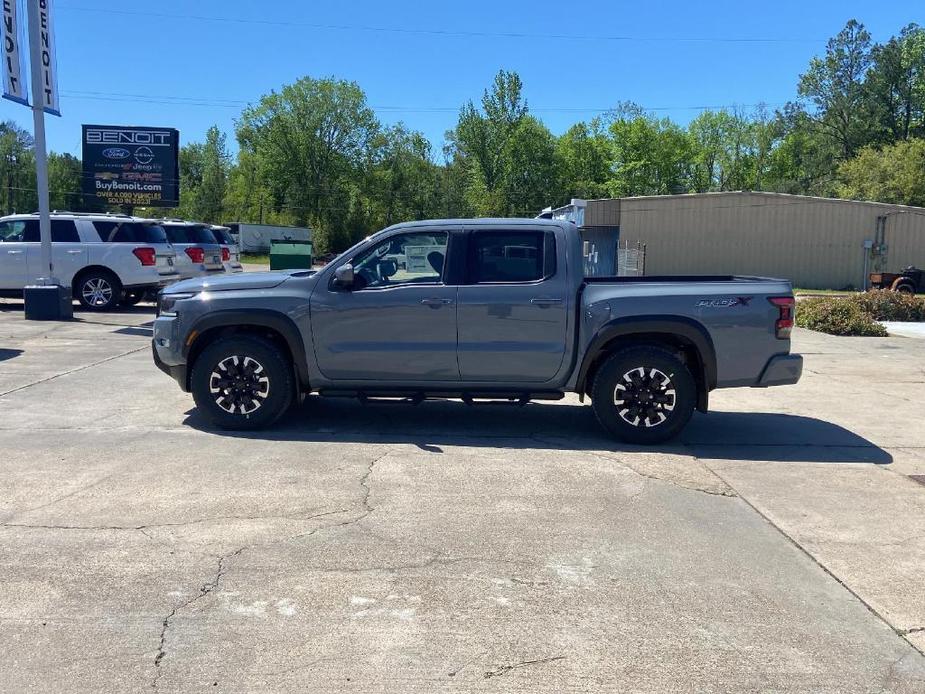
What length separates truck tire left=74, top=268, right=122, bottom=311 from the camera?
17.5 m

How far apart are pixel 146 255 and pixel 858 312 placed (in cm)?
1500

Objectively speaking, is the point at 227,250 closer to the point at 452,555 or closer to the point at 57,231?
the point at 57,231

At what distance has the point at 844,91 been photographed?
6669 centimetres

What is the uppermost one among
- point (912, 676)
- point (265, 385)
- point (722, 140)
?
point (722, 140)

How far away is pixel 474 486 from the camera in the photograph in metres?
6.03

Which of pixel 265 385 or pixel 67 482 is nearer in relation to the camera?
pixel 67 482

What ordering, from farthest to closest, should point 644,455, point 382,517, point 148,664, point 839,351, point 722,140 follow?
point 722,140
point 839,351
point 644,455
point 382,517
point 148,664

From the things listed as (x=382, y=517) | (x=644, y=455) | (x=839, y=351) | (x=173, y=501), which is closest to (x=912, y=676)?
(x=382, y=517)

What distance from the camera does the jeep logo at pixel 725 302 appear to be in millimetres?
7105

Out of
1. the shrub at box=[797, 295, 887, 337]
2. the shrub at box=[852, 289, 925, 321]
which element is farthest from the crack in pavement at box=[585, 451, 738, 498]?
the shrub at box=[852, 289, 925, 321]

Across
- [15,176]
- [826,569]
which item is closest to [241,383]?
[826,569]

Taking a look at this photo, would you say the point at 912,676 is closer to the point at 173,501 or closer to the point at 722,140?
the point at 173,501

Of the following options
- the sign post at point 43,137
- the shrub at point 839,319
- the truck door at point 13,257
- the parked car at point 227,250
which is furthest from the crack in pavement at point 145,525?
the parked car at point 227,250

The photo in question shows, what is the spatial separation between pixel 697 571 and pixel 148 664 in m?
2.88
